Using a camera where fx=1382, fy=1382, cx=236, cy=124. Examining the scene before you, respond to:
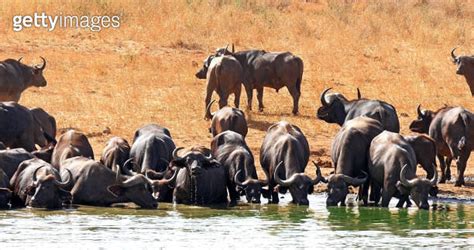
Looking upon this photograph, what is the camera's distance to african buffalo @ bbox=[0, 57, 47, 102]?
32094mm

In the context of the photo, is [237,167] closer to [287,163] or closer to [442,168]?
[287,163]

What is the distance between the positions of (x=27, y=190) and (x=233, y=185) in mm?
3688

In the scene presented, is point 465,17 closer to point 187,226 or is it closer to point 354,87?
point 354,87

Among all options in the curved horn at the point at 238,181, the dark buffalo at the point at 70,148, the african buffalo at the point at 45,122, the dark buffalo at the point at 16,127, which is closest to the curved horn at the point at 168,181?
the curved horn at the point at 238,181

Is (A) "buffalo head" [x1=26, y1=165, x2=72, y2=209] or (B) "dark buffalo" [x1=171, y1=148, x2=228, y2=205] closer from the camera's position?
(A) "buffalo head" [x1=26, y1=165, x2=72, y2=209]

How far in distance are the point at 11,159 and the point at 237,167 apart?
3.74 m

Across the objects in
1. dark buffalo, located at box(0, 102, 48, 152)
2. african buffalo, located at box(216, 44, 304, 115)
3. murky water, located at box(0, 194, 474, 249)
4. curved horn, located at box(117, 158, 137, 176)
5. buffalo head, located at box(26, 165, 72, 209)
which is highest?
african buffalo, located at box(216, 44, 304, 115)

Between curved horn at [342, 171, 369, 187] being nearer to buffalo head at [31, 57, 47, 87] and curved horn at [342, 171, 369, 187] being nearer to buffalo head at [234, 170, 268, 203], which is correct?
buffalo head at [234, 170, 268, 203]

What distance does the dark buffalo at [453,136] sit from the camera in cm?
2581

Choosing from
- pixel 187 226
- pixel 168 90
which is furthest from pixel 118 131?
pixel 187 226

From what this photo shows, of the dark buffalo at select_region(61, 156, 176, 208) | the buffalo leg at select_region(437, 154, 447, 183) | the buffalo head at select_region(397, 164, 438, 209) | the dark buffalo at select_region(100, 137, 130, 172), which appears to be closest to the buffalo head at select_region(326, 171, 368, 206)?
the buffalo head at select_region(397, 164, 438, 209)

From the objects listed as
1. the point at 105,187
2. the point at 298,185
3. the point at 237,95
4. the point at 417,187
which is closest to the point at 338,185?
the point at 298,185

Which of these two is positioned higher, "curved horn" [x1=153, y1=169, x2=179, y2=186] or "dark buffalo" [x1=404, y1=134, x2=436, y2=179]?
"dark buffalo" [x1=404, y1=134, x2=436, y2=179]

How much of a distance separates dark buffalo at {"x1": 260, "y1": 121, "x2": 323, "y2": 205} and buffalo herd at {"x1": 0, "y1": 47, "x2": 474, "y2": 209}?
17 millimetres
